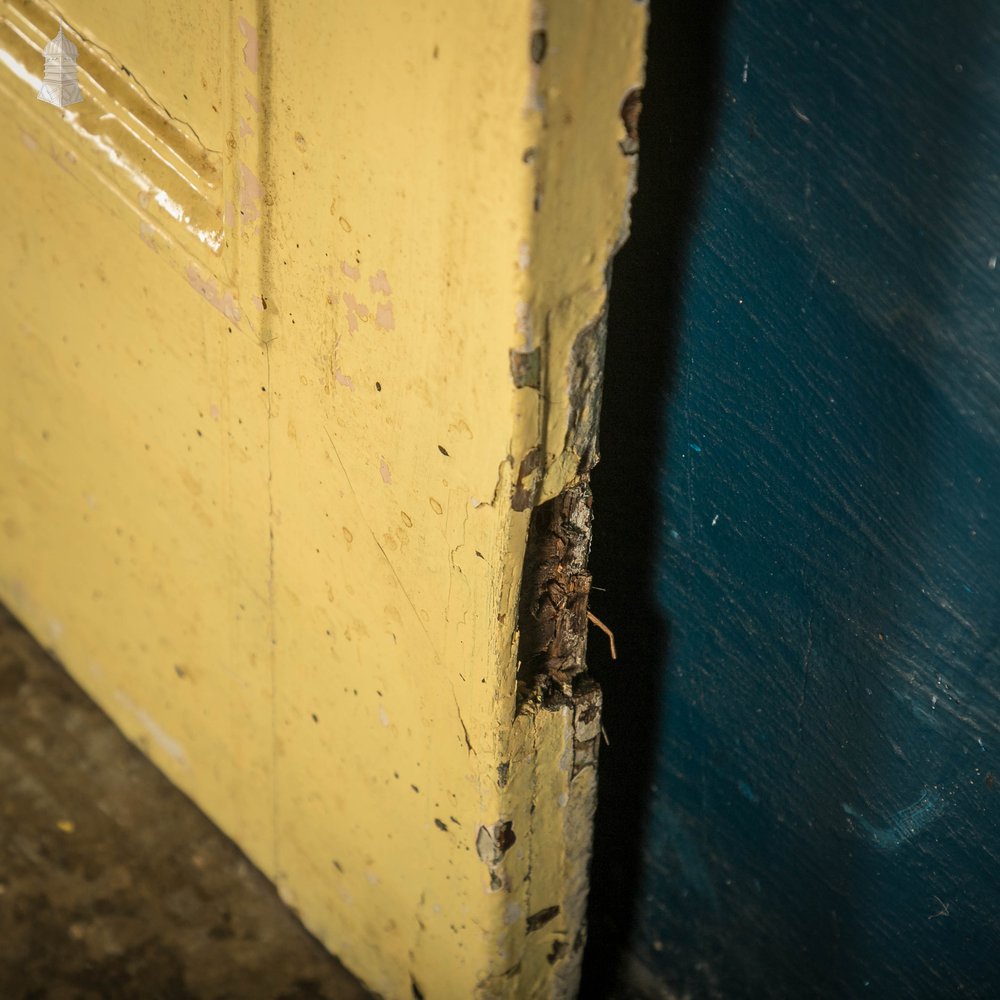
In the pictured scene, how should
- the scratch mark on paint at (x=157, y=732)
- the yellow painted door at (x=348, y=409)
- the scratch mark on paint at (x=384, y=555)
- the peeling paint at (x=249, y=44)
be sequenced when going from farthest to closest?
1. the scratch mark on paint at (x=157, y=732)
2. the scratch mark on paint at (x=384, y=555)
3. the peeling paint at (x=249, y=44)
4. the yellow painted door at (x=348, y=409)

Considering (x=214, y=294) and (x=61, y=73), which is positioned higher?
(x=61, y=73)

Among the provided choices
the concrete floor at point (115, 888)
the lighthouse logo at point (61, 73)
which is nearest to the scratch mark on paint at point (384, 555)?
the lighthouse logo at point (61, 73)

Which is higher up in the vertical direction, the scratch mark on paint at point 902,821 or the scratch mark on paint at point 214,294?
the scratch mark on paint at point 214,294

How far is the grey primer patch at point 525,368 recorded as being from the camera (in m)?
1.11

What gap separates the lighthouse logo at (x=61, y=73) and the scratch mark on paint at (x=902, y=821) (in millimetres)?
1222

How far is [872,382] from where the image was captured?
126cm

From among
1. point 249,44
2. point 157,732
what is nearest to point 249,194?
point 249,44

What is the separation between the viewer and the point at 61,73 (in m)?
1.54

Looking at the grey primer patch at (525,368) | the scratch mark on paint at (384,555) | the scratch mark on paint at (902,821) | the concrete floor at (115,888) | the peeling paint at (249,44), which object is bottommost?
the concrete floor at (115,888)

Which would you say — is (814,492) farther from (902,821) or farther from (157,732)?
(157,732)

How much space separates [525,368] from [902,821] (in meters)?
0.74

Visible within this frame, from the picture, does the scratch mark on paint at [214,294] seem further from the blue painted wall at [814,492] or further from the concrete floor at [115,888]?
the concrete floor at [115,888]

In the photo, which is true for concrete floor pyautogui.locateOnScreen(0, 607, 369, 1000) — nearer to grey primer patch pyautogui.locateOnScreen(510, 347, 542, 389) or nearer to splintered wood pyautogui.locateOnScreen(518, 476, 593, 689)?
splintered wood pyautogui.locateOnScreen(518, 476, 593, 689)

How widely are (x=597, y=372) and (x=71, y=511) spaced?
1145mm
